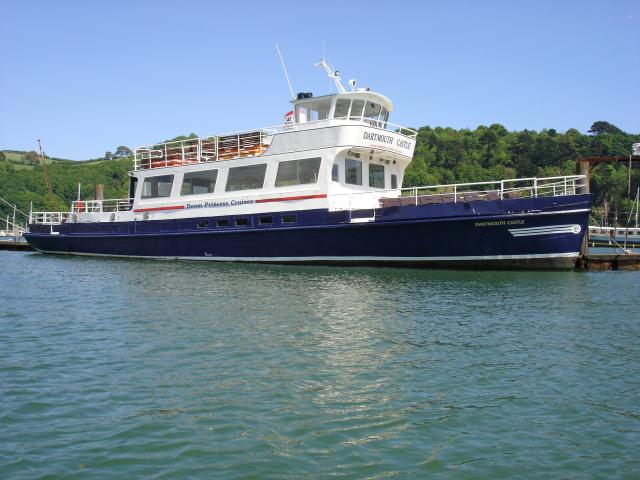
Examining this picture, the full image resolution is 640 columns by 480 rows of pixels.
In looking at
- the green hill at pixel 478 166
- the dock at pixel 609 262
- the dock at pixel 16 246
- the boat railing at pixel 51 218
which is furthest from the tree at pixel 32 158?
the dock at pixel 609 262

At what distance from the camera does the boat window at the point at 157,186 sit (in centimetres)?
2252

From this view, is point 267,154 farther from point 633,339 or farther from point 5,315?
point 633,339

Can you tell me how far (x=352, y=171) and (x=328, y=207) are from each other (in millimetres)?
1834

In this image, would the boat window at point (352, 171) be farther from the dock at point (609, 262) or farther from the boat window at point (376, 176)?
the dock at point (609, 262)

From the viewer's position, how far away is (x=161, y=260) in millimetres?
22266

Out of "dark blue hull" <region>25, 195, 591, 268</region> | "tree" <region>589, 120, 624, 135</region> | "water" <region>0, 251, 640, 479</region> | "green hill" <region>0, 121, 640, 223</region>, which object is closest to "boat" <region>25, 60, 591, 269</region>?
"dark blue hull" <region>25, 195, 591, 268</region>

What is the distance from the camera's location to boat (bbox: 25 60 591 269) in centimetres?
1619

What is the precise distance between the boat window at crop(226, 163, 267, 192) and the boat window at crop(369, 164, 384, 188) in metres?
3.68

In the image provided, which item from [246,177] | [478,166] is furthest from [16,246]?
[478,166]

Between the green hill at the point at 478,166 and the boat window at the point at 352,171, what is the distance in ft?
219

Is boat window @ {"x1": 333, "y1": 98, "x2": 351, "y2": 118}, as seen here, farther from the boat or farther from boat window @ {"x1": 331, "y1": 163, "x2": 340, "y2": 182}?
boat window @ {"x1": 331, "y1": 163, "x2": 340, "y2": 182}

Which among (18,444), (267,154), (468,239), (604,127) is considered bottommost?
(18,444)

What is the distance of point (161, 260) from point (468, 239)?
1190 centimetres

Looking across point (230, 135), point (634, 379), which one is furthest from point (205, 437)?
point (230, 135)
